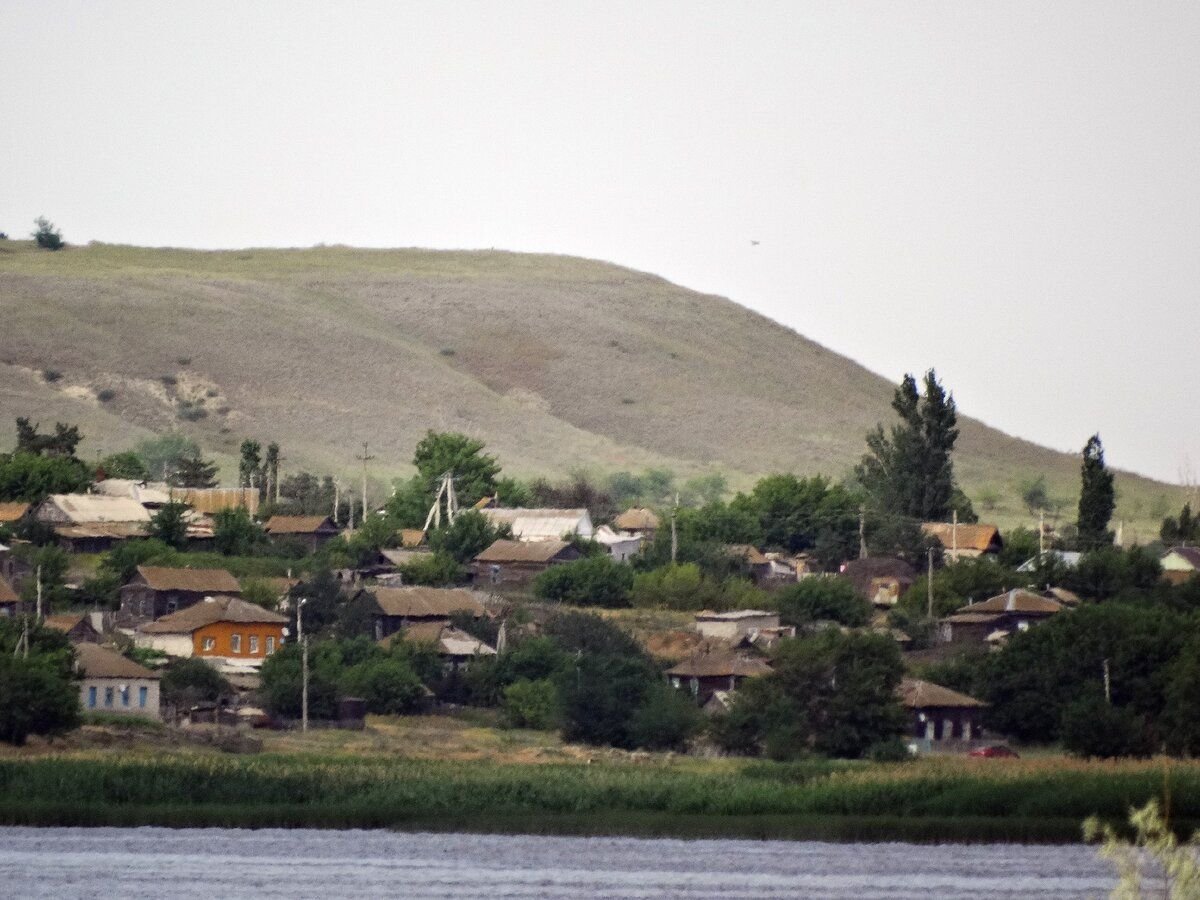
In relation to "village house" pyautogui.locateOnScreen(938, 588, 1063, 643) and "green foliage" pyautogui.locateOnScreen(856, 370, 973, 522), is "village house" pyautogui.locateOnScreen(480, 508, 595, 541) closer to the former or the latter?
"green foliage" pyautogui.locateOnScreen(856, 370, 973, 522)

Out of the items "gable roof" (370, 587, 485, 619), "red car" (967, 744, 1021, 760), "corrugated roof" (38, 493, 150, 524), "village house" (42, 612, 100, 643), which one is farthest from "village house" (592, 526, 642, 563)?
"red car" (967, 744, 1021, 760)

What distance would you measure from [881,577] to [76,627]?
95.4ft

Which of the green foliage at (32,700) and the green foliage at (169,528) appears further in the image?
the green foliage at (169,528)

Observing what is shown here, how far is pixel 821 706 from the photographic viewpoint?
2023 inches

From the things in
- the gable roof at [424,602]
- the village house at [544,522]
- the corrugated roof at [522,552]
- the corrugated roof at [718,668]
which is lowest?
the corrugated roof at [718,668]

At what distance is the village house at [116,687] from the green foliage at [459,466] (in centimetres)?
4029

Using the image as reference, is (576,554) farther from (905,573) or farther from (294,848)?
(294,848)

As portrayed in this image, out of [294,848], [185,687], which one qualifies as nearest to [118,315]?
[185,687]

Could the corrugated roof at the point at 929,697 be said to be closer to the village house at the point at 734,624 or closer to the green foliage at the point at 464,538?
the village house at the point at 734,624

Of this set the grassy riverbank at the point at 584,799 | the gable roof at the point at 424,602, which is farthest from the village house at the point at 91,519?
the grassy riverbank at the point at 584,799

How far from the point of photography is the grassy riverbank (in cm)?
3916

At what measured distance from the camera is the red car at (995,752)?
50069 millimetres

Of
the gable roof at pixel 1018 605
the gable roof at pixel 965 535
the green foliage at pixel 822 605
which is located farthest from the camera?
the gable roof at pixel 965 535

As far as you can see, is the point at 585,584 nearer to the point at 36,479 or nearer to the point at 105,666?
the point at 105,666
